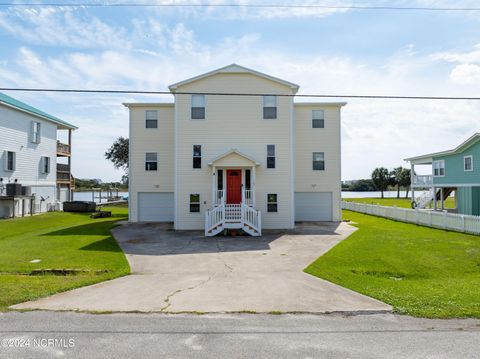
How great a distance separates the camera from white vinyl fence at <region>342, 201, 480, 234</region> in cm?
1638

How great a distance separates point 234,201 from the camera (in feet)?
61.8

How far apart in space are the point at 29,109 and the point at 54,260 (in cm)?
1967

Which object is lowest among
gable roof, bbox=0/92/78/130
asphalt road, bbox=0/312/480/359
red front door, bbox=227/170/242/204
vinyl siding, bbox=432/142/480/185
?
asphalt road, bbox=0/312/480/359

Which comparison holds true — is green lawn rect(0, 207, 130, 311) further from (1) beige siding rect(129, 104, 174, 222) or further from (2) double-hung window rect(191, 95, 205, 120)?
(2) double-hung window rect(191, 95, 205, 120)

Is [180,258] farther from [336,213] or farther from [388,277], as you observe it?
[336,213]

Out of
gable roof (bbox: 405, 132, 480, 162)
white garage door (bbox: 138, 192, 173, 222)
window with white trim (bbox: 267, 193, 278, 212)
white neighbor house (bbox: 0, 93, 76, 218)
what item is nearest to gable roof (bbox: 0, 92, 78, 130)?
white neighbor house (bbox: 0, 93, 76, 218)

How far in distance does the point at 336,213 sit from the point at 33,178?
2280 centimetres

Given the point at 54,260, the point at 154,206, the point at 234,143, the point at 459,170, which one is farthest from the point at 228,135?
the point at 459,170

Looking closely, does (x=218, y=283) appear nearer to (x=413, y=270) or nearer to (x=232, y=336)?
(x=232, y=336)

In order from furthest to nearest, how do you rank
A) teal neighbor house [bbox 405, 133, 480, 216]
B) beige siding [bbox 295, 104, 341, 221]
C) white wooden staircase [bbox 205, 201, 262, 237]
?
teal neighbor house [bbox 405, 133, 480, 216] < beige siding [bbox 295, 104, 341, 221] < white wooden staircase [bbox 205, 201, 262, 237]

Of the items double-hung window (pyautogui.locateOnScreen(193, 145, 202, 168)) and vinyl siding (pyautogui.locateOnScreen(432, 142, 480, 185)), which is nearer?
double-hung window (pyautogui.locateOnScreen(193, 145, 202, 168))

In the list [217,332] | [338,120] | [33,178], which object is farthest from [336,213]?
[33,178]

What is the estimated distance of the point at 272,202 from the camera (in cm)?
1902

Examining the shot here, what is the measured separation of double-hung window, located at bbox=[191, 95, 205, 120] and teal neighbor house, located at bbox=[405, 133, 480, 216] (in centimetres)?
1900
